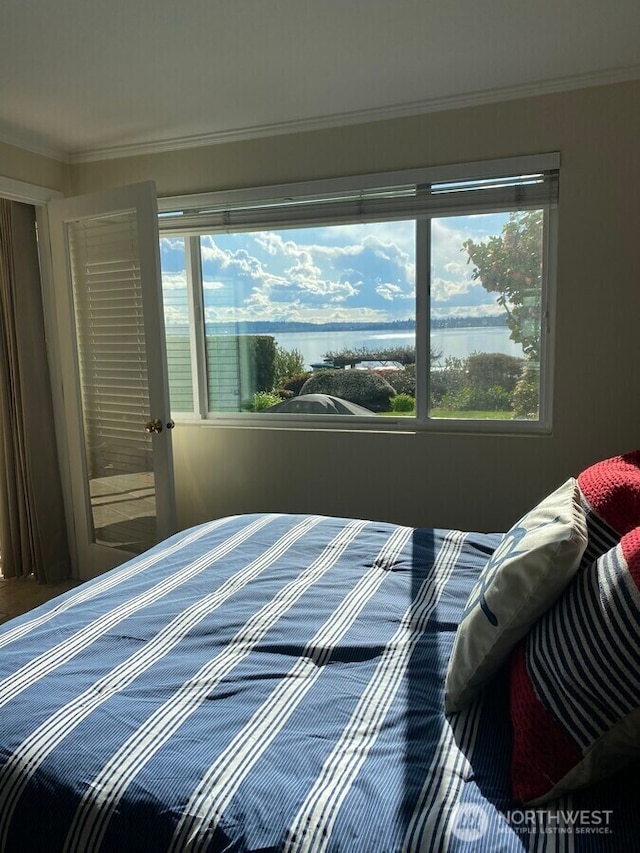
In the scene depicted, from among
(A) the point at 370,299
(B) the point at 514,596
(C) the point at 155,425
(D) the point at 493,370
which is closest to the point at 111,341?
(C) the point at 155,425

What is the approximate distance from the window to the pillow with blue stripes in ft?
6.78

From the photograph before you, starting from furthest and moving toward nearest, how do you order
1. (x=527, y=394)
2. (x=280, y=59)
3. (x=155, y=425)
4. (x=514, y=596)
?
1. (x=155, y=425)
2. (x=527, y=394)
3. (x=280, y=59)
4. (x=514, y=596)

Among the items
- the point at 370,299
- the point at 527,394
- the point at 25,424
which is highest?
the point at 370,299

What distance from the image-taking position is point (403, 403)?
324 centimetres

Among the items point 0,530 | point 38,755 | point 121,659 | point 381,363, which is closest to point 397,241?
point 381,363

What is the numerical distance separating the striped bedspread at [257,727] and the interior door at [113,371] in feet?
5.07

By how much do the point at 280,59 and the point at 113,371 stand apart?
1777 millimetres

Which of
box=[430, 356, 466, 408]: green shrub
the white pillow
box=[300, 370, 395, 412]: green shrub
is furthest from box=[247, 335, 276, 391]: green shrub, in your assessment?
the white pillow

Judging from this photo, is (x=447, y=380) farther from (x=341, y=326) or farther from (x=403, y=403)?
(x=341, y=326)

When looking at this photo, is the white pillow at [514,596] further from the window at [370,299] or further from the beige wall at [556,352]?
the window at [370,299]

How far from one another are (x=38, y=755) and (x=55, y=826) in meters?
0.12

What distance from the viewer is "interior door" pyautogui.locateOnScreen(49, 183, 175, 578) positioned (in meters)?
3.11

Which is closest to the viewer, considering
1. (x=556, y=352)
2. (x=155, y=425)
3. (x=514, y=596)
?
(x=514, y=596)

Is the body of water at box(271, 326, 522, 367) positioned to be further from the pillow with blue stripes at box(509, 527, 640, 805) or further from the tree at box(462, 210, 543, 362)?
the pillow with blue stripes at box(509, 527, 640, 805)
